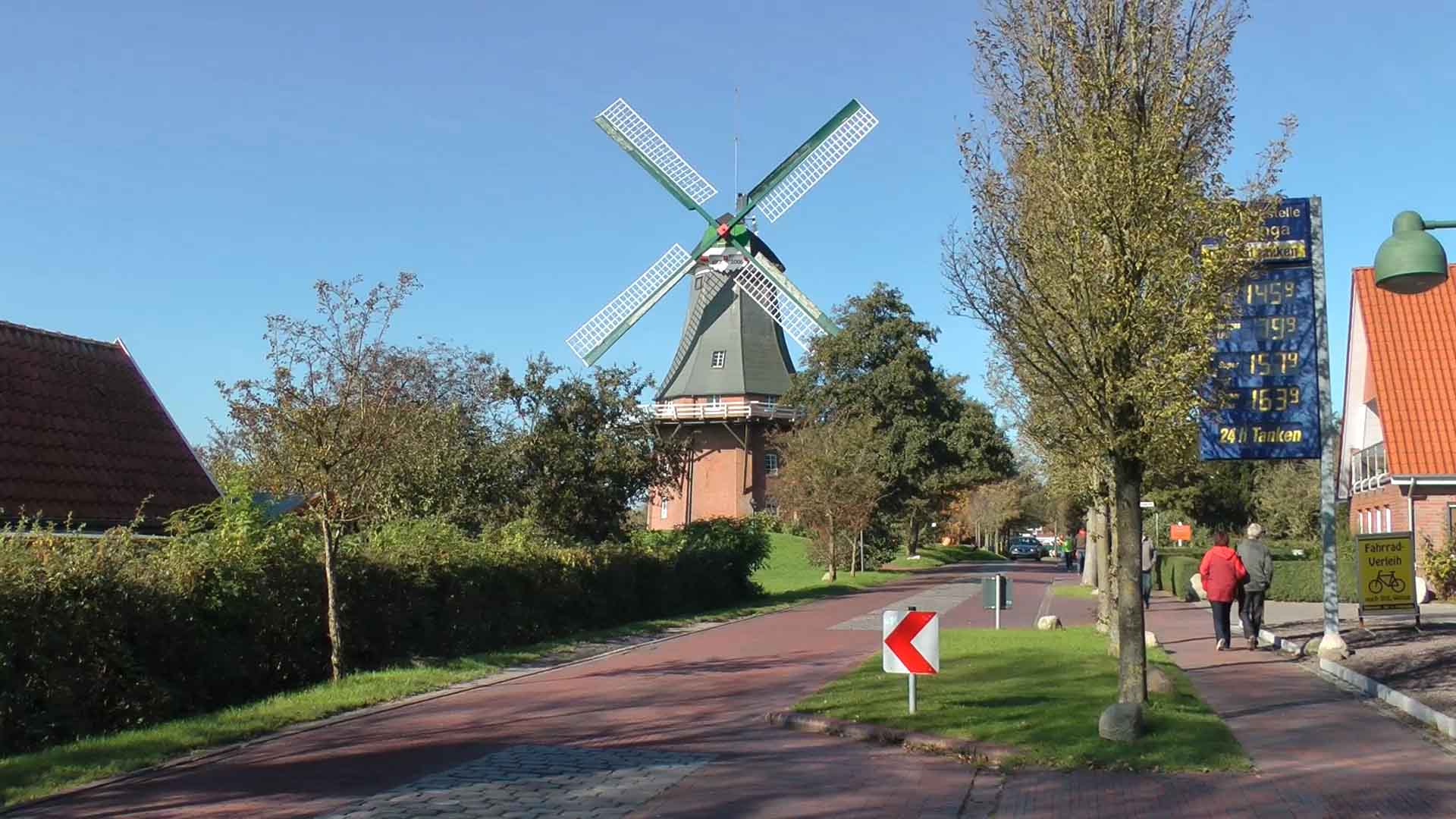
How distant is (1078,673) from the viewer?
14289mm

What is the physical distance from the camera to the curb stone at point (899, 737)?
9703mm

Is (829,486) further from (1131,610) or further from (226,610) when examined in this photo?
(1131,610)

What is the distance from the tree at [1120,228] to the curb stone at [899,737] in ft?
6.12

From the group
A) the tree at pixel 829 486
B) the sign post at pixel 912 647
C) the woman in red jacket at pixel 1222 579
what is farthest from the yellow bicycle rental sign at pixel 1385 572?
the tree at pixel 829 486

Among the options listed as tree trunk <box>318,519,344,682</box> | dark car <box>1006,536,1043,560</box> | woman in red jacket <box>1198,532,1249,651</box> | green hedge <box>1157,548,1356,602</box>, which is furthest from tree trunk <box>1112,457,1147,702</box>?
dark car <box>1006,536,1043,560</box>

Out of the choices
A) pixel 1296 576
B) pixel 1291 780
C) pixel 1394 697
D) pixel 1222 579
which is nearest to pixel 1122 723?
pixel 1291 780

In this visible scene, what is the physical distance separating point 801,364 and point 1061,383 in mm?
52905

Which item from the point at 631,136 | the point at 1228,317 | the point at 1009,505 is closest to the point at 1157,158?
the point at 1228,317

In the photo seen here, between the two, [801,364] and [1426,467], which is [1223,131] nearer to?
[1426,467]

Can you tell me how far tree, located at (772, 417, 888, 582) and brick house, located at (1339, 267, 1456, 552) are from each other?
16.4m

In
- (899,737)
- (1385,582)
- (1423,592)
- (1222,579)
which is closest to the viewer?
(899,737)

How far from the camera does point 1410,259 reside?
36.2ft

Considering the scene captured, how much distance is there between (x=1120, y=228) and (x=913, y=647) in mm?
4101

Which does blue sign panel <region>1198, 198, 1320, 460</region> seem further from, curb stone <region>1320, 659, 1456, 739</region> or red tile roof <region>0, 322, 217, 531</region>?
red tile roof <region>0, 322, 217, 531</region>
